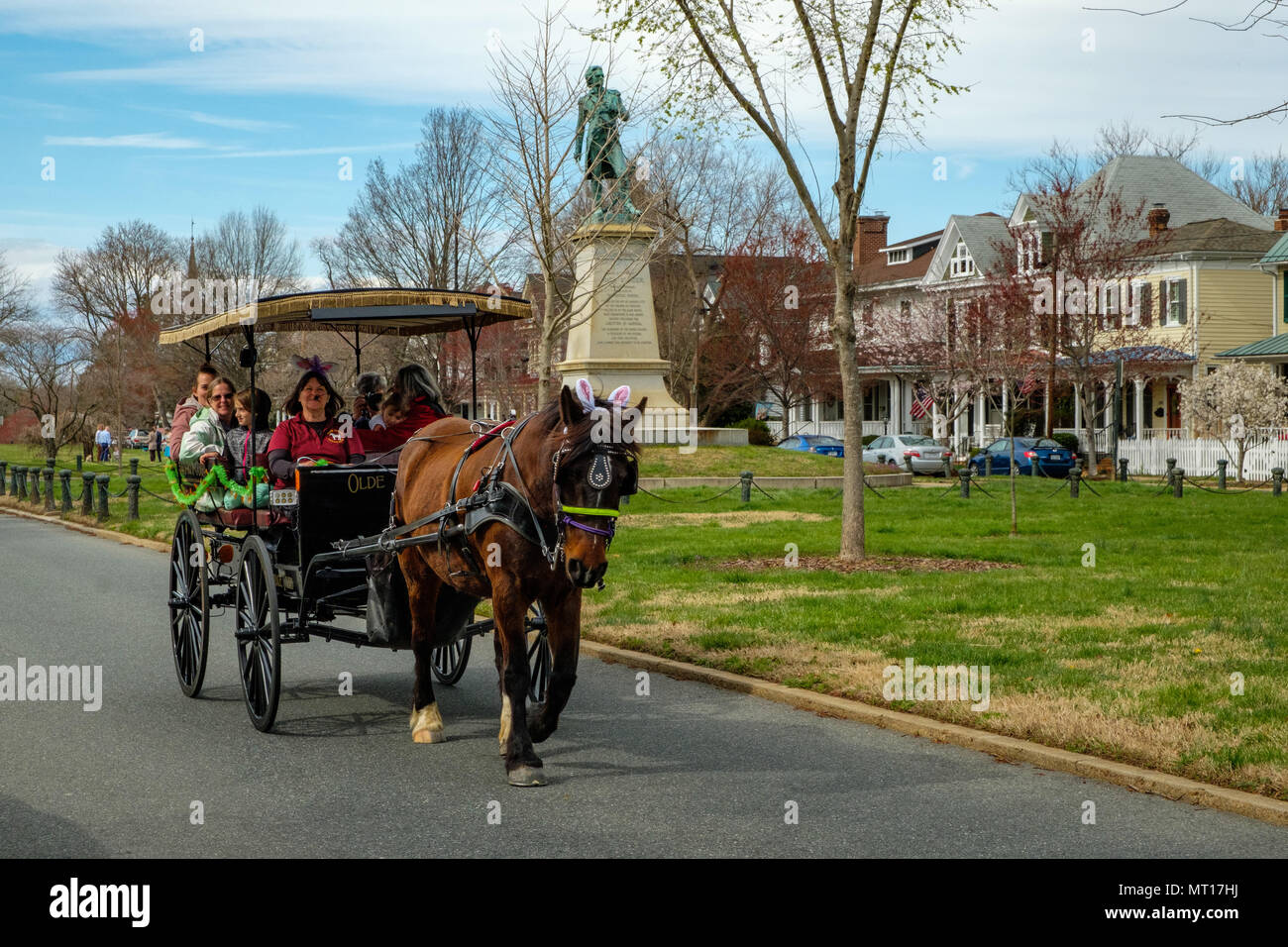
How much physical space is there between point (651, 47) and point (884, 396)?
51396 mm

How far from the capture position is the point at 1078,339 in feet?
128

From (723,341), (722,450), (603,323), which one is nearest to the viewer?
(603,323)

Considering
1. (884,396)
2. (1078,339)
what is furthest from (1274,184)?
(1078,339)

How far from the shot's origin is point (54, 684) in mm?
9883

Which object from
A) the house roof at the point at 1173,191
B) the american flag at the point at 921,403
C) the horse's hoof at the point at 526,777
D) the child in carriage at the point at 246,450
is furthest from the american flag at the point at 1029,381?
the horse's hoof at the point at 526,777

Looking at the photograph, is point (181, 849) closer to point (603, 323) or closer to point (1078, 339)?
point (603, 323)

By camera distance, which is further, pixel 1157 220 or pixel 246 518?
pixel 1157 220

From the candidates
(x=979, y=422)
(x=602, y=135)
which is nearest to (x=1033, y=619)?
(x=602, y=135)

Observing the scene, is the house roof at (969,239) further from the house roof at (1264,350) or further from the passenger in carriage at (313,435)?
the passenger in carriage at (313,435)

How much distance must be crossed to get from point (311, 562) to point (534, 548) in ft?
7.44

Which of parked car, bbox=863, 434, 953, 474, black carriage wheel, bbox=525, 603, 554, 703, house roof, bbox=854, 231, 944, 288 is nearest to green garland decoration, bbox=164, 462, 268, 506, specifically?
black carriage wheel, bbox=525, 603, 554, 703

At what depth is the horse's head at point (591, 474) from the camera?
655 cm

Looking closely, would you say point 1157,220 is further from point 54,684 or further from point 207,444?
point 54,684

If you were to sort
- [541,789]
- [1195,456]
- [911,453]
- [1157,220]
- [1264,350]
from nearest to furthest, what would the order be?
[541,789] < [1195,456] < [1264,350] < [911,453] < [1157,220]
